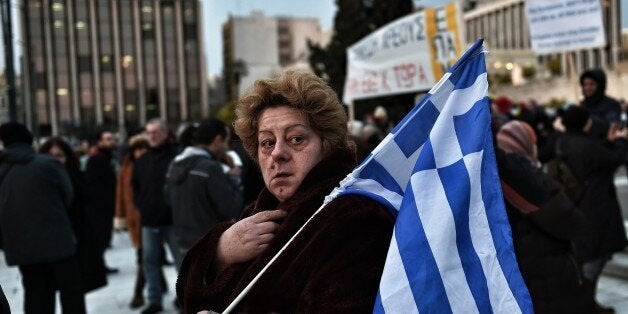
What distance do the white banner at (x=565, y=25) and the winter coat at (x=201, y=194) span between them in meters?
5.57

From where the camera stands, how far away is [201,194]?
465cm

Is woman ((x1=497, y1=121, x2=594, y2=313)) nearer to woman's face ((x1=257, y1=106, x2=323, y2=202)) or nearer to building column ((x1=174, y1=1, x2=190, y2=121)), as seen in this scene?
woman's face ((x1=257, y1=106, x2=323, y2=202))

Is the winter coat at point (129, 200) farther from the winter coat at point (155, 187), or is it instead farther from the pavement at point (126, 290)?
the winter coat at point (155, 187)

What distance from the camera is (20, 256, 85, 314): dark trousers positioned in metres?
4.58

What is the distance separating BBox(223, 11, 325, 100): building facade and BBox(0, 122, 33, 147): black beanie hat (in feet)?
278

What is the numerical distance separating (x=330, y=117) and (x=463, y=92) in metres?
0.46

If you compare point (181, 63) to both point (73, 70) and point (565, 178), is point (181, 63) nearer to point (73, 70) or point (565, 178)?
point (73, 70)

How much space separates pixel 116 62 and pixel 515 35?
6150 cm

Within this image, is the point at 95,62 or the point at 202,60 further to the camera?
the point at 202,60

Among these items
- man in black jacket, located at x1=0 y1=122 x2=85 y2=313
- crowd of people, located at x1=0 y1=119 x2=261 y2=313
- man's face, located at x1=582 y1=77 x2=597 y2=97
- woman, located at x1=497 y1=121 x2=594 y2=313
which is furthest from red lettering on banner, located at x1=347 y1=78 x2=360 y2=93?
woman, located at x1=497 y1=121 x2=594 y2=313

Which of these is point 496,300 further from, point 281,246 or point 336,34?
point 336,34

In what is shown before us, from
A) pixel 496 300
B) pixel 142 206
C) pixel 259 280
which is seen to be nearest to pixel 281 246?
pixel 259 280

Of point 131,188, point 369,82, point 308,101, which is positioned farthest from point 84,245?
point 369,82

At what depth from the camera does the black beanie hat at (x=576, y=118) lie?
470cm
